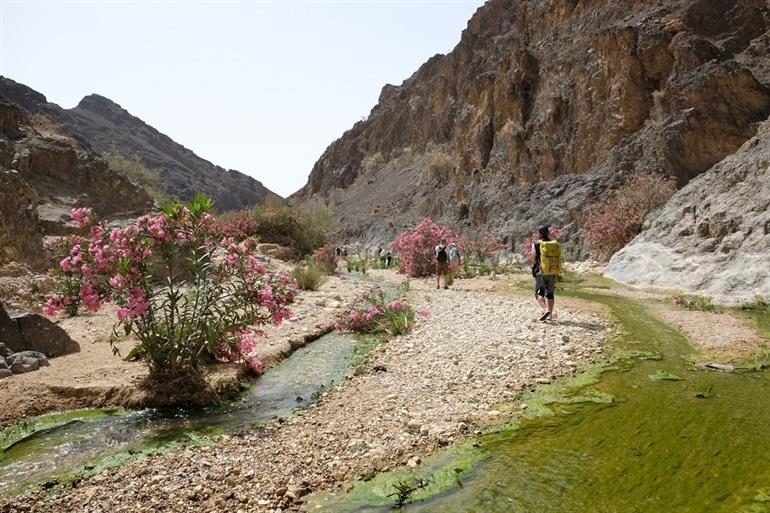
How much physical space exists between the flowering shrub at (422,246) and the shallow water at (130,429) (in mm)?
15142

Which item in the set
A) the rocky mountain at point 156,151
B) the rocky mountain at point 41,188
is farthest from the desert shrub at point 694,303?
the rocky mountain at point 156,151

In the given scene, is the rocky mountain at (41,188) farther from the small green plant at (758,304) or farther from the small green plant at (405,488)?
the small green plant at (758,304)

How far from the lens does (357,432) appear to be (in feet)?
17.4

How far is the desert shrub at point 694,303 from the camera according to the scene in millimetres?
10914

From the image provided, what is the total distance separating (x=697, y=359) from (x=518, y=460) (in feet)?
14.7

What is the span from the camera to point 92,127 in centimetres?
11431

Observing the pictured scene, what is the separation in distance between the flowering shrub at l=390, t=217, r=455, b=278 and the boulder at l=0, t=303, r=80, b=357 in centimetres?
1614

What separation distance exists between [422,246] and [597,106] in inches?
672

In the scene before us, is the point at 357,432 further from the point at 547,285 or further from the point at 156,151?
the point at 156,151

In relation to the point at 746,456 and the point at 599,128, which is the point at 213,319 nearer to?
the point at 746,456

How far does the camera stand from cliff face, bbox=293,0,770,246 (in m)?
25.3

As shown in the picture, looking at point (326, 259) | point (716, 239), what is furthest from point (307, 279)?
point (716, 239)

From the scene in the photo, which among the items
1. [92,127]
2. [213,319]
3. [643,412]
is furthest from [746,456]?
[92,127]

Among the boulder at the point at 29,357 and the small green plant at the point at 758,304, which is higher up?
the small green plant at the point at 758,304
